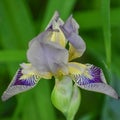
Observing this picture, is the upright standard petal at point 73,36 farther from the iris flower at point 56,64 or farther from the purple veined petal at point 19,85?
the purple veined petal at point 19,85

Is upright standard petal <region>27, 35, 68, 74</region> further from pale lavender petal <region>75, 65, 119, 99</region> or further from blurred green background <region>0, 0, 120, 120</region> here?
blurred green background <region>0, 0, 120, 120</region>

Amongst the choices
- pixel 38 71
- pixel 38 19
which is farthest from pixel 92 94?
pixel 38 71

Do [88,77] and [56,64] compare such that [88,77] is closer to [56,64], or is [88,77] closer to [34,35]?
[56,64]

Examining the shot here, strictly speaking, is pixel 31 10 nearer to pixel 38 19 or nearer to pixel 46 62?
pixel 38 19

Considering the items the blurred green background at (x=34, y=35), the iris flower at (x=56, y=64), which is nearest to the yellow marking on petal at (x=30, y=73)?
the iris flower at (x=56, y=64)

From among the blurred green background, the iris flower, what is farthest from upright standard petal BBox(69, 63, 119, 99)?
the blurred green background

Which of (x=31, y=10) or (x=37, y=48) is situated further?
(x=31, y=10)
